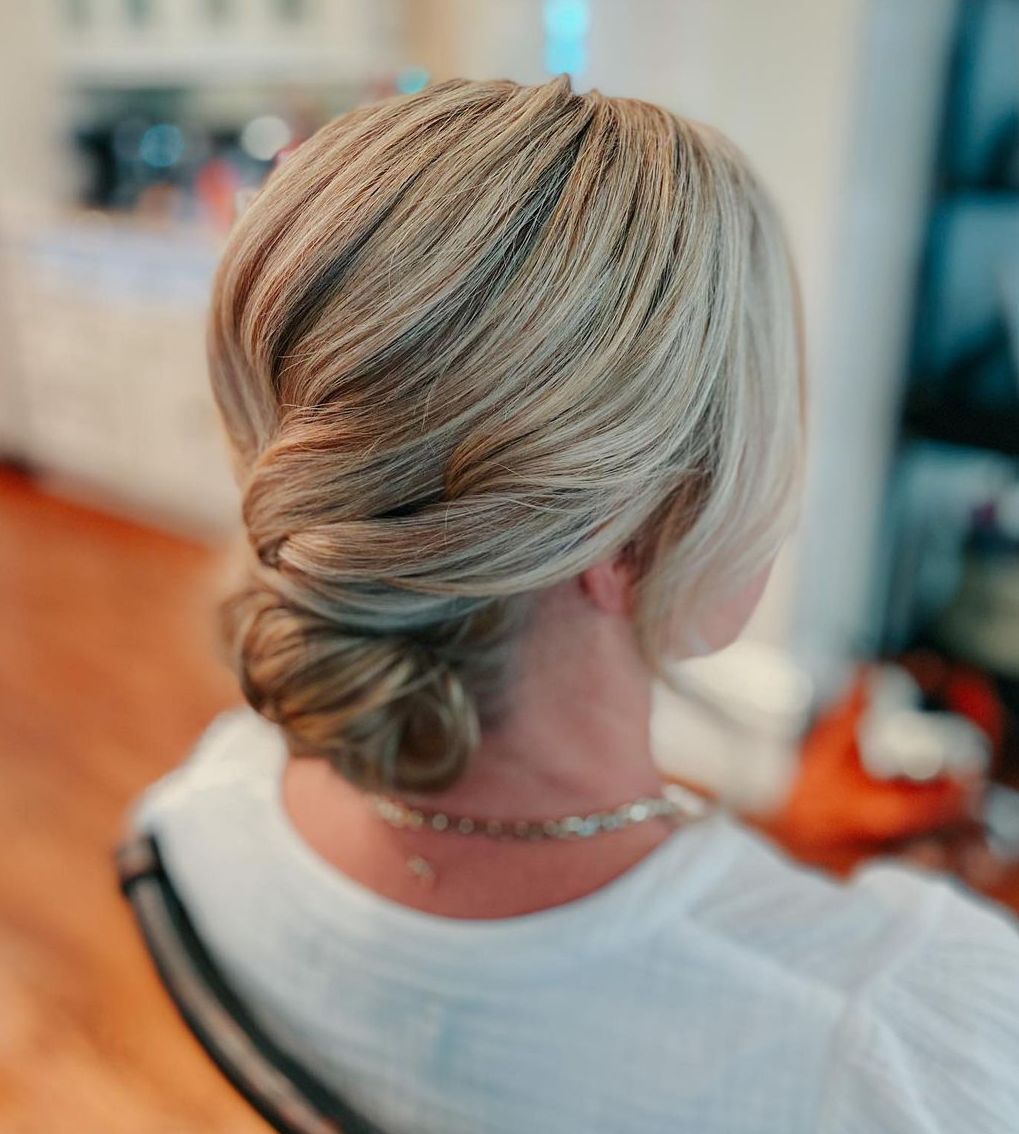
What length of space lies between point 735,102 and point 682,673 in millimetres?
898

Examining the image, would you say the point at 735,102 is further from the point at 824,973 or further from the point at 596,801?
the point at 824,973

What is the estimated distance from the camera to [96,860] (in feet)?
5.99

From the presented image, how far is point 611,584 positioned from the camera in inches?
22.8

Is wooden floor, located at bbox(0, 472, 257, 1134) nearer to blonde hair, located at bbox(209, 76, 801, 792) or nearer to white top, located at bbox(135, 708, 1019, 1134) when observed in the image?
white top, located at bbox(135, 708, 1019, 1134)

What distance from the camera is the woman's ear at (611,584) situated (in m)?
0.57

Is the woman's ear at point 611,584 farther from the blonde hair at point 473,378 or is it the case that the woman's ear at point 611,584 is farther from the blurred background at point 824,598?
the blurred background at point 824,598

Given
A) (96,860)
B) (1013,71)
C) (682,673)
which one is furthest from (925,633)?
(96,860)

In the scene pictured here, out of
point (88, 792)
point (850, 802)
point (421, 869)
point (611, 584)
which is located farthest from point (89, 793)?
point (611, 584)

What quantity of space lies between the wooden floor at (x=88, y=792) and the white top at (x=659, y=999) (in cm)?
8

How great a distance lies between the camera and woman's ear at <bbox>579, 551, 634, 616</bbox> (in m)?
0.57

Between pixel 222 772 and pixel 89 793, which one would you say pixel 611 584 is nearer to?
pixel 222 772

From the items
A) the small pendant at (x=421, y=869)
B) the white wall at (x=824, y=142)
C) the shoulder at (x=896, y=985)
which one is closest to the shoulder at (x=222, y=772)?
the small pendant at (x=421, y=869)

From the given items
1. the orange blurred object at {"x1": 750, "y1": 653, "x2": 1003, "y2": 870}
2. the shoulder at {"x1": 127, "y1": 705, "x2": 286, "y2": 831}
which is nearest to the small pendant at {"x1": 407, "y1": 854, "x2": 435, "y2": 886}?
the shoulder at {"x1": 127, "y1": 705, "x2": 286, "y2": 831}

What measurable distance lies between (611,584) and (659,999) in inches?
8.5
